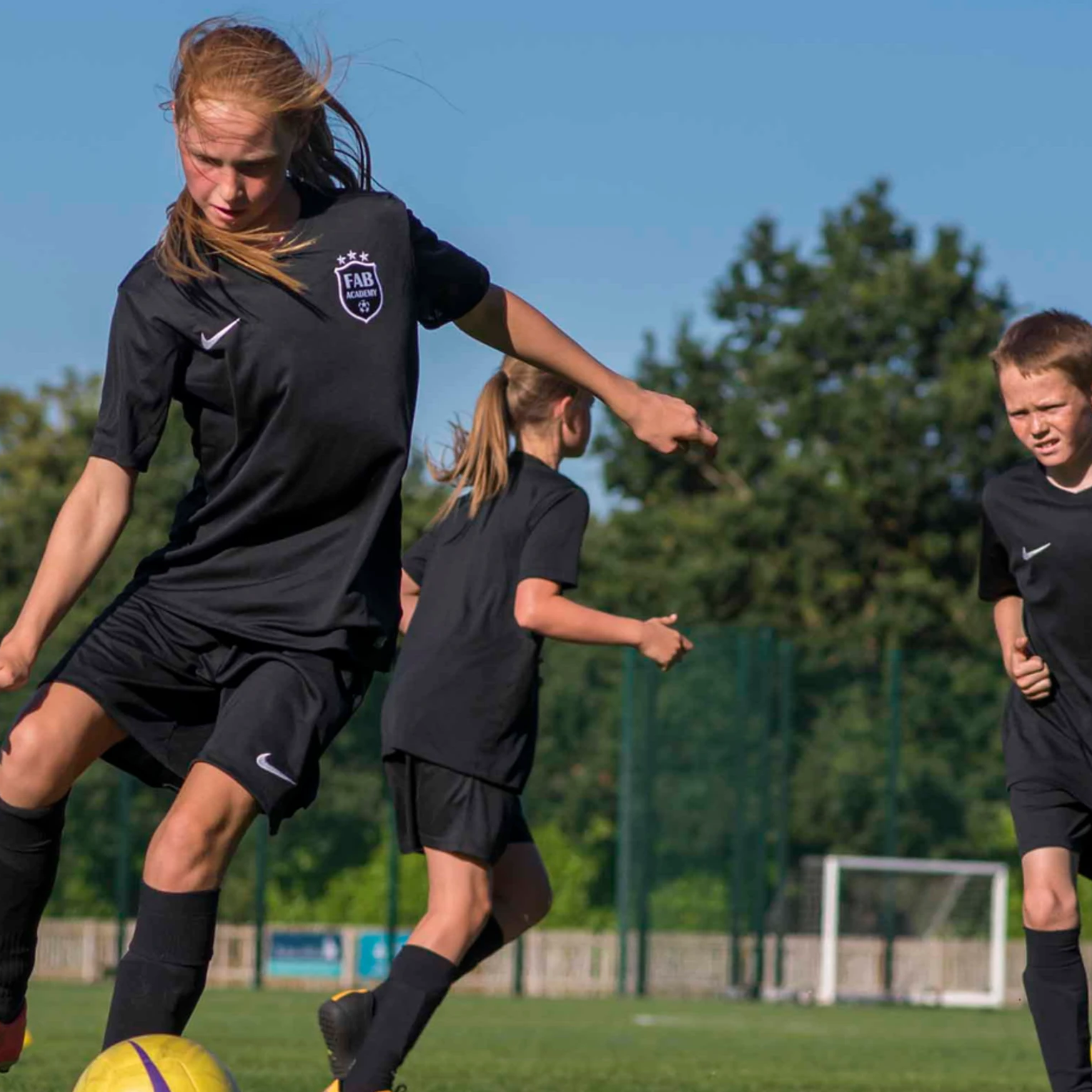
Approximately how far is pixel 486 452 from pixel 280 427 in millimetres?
1722

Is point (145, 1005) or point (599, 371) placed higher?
point (599, 371)

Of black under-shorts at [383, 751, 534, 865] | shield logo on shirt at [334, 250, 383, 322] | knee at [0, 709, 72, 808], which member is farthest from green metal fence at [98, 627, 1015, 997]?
shield logo on shirt at [334, 250, 383, 322]

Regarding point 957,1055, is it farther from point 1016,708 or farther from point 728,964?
point 728,964

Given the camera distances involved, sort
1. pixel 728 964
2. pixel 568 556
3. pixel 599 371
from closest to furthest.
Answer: pixel 599 371 < pixel 568 556 < pixel 728 964

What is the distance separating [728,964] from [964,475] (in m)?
16.5

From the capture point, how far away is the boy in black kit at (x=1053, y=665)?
493 cm

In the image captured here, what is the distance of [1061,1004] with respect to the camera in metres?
4.92

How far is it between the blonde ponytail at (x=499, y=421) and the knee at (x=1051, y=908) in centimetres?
169

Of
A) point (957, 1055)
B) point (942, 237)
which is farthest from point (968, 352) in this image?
point (957, 1055)

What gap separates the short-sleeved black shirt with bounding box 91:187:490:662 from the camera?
3.69m

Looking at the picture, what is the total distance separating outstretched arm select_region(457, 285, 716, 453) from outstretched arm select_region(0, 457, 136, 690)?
0.82 meters

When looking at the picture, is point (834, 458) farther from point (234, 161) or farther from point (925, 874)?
point (234, 161)

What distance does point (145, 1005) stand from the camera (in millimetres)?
3557

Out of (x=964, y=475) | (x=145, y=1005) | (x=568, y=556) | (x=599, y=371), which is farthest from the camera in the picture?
(x=964, y=475)
